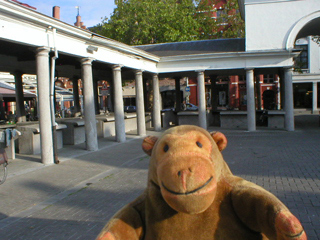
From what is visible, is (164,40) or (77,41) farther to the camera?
(164,40)

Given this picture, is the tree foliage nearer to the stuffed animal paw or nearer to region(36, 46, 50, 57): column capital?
region(36, 46, 50, 57): column capital

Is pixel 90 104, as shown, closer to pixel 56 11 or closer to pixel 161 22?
pixel 56 11

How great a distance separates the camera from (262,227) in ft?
7.21

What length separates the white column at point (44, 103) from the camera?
950 cm

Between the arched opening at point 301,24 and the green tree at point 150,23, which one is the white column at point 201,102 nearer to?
the arched opening at point 301,24

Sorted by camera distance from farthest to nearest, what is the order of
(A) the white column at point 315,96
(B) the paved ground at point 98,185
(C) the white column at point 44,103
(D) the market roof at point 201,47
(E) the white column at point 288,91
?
(A) the white column at point 315,96
(D) the market roof at point 201,47
(E) the white column at point 288,91
(C) the white column at point 44,103
(B) the paved ground at point 98,185

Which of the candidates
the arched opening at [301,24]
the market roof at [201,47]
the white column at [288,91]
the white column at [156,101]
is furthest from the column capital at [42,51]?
the white column at [288,91]

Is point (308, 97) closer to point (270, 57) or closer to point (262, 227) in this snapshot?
point (270, 57)

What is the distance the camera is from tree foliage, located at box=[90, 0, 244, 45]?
92.1 ft

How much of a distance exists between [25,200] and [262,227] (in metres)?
5.59

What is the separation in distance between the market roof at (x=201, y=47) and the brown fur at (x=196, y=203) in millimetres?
16039

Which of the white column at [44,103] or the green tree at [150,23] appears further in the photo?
the green tree at [150,23]

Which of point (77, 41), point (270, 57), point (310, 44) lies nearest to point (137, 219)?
point (77, 41)

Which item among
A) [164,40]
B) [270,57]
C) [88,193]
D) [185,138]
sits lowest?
[88,193]
